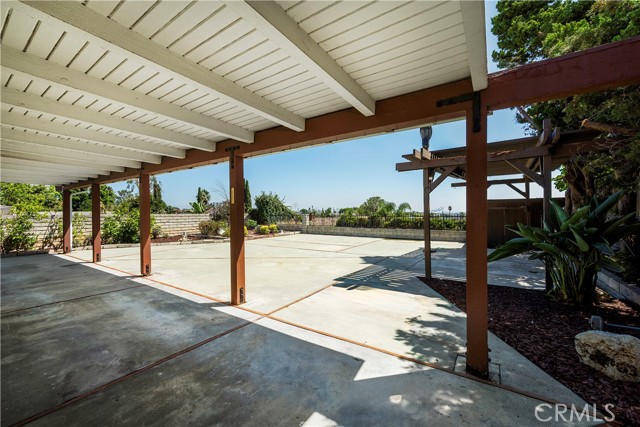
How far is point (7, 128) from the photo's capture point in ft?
11.0

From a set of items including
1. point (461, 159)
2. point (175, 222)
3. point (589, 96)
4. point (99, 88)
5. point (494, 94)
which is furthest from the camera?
point (175, 222)

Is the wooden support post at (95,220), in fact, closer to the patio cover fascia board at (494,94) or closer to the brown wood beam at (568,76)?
the patio cover fascia board at (494,94)

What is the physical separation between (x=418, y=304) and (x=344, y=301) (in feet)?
3.71

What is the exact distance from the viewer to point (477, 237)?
2217mm

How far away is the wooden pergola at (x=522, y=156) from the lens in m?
4.41

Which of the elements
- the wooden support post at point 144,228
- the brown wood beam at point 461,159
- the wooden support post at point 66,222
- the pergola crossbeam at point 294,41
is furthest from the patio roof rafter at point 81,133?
the wooden support post at point 66,222

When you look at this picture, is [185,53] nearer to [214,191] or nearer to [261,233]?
[261,233]

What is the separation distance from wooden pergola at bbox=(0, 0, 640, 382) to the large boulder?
95 cm

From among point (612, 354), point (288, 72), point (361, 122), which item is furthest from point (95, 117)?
point (612, 354)

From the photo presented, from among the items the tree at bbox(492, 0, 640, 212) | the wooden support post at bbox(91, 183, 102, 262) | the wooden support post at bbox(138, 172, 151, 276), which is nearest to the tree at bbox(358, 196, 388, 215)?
the tree at bbox(492, 0, 640, 212)

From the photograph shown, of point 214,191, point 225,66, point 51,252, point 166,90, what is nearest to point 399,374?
point 225,66

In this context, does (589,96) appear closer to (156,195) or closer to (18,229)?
(18,229)

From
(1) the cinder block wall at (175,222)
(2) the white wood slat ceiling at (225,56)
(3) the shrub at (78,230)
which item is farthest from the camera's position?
(1) the cinder block wall at (175,222)

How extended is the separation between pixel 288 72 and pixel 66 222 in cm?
1169
